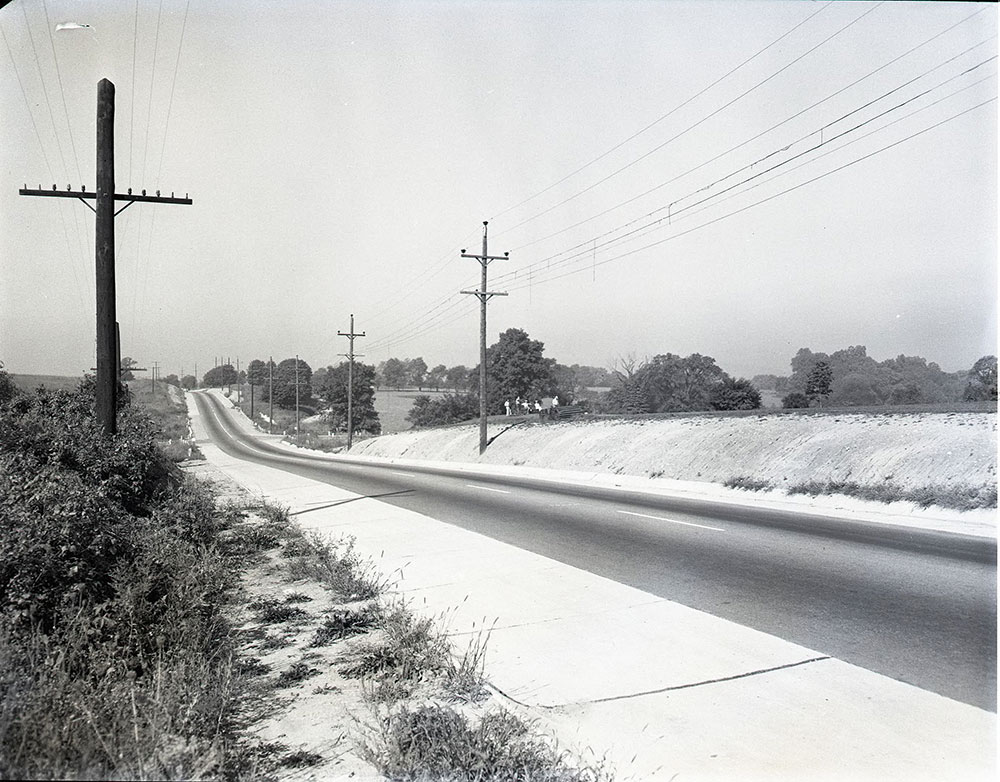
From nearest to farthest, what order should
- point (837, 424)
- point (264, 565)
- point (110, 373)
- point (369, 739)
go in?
point (369, 739)
point (264, 565)
point (110, 373)
point (837, 424)

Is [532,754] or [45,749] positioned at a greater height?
[45,749]

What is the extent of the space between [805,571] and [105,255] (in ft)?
42.2

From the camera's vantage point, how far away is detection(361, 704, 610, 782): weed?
3410mm

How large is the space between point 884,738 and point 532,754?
212cm

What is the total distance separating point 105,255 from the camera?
12805 mm

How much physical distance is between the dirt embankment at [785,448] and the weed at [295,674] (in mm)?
13761

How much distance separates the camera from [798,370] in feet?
307

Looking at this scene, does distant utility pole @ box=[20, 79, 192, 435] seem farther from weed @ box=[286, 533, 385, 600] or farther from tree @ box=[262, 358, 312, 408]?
tree @ box=[262, 358, 312, 408]

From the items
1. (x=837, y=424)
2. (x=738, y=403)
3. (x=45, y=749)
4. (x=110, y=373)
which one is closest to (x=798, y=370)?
(x=738, y=403)

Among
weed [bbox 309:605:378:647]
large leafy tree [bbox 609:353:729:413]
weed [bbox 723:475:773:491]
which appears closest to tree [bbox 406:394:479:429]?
large leafy tree [bbox 609:353:729:413]

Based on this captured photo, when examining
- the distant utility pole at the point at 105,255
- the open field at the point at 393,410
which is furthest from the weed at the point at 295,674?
the open field at the point at 393,410

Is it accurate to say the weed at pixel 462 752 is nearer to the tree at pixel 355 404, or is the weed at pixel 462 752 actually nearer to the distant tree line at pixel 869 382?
the distant tree line at pixel 869 382

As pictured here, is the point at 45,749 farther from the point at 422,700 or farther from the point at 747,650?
the point at 747,650

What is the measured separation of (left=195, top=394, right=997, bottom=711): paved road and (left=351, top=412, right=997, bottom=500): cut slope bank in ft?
12.4
